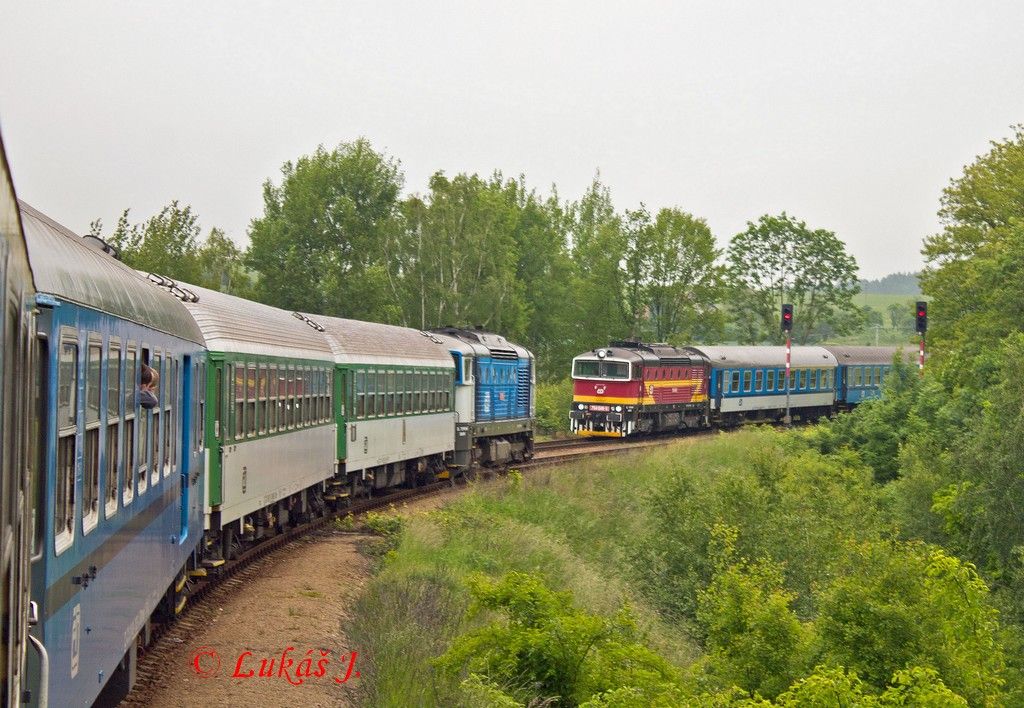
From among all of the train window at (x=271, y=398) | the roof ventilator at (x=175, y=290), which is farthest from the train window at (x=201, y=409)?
the train window at (x=271, y=398)

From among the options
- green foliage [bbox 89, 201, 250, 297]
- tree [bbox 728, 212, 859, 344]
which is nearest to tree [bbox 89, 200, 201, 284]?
green foliage [bbox 89, 201, 250, 297]

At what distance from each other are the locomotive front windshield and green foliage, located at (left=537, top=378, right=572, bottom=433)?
6.04m

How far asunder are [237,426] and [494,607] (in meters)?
Result: 3.69

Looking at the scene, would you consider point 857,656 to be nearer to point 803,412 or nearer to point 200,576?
point 200,576

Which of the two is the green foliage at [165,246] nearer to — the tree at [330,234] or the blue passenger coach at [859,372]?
the tree at [330,234]

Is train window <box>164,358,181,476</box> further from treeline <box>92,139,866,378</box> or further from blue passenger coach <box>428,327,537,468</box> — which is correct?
treeline <box>92,139,866,378</box>

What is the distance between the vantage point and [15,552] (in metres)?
3.65

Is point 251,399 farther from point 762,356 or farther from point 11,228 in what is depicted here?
point 762,356

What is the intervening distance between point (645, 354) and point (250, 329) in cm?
3033

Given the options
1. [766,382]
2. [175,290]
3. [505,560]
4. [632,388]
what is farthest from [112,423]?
[766,382]

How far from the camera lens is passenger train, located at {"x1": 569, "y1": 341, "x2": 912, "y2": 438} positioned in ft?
144

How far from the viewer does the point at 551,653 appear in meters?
12.7

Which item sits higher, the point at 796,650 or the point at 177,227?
the point at 177,227

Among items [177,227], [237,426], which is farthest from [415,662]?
[177,227]
